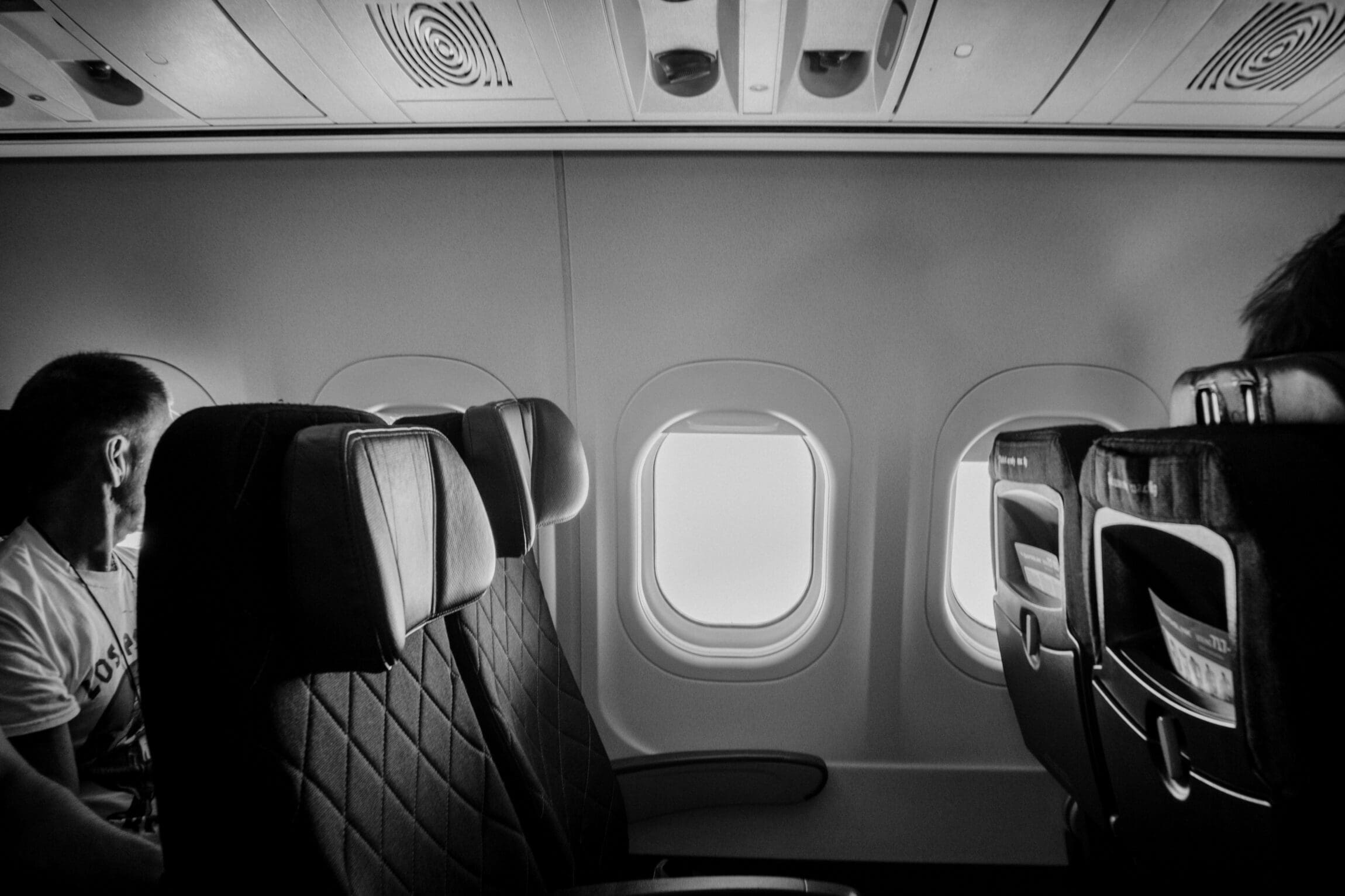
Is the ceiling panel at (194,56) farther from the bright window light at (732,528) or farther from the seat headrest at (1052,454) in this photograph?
the seat headrest at (1052,454)

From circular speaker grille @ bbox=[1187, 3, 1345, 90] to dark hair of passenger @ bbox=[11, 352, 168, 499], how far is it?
92.8 inches

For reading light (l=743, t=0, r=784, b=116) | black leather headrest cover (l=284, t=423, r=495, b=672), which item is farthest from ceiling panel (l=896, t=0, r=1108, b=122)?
black leather headrest cover (l=284, t=423, r=495, b=672)

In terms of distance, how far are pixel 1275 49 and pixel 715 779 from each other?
A: 6.92 ft

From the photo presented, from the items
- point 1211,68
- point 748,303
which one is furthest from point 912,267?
point 1211,68

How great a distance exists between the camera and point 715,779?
1.81m

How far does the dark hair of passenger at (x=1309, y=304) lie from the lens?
119 centimetres

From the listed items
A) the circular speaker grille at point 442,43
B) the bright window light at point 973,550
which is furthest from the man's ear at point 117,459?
the bright window light at point 973,550

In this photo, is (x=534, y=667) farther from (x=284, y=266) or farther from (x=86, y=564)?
(x=284, y=266)

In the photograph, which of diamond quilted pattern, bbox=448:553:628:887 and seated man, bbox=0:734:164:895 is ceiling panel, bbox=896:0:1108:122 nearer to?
diamond quilted pattern, bbox=448:553:628:887

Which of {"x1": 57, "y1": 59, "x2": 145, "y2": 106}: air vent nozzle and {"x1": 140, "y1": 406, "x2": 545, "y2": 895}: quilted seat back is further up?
{"x1": 57, "y1": 59, "x2": 145, "y2": 106}: air vent nozzle

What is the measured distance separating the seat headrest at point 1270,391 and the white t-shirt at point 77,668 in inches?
72.4

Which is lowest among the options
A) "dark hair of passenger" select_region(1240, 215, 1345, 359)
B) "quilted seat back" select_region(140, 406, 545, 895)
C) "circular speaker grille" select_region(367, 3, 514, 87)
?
"quilted seat back" select_region(140, 406, 545, 895)

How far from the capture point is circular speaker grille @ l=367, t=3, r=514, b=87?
136 centimetres

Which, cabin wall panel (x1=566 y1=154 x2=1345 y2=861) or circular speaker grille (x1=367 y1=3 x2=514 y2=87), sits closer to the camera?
circular speaker grille (x1=367 y1=3 x2=514 y2=87)
